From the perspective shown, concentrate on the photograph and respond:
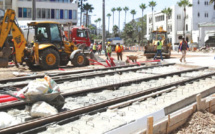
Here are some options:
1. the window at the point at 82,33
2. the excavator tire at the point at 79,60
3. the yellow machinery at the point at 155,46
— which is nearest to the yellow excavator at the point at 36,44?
the excavator tire at the point at 79,60

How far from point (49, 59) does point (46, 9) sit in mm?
36174

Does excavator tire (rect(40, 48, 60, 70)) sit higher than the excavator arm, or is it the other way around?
the excavator arm

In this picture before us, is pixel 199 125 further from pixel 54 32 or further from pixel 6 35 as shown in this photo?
pixel 6 35

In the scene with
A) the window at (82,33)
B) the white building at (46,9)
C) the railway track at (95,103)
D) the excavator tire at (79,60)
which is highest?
the white building at (46,9)

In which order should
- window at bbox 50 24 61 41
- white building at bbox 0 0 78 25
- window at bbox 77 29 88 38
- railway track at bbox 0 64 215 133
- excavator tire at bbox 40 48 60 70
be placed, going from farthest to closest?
white building at bbox 0 0 78 25 < window at bbox 77 29 88 38 < window at bbox 50 24 61 41 < excavator tire at bbox 40 48 60 70 < railway track at bbox 0 64 215 133

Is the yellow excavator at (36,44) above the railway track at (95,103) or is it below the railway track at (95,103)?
above

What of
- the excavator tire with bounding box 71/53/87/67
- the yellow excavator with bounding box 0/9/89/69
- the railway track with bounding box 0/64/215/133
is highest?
the yellow excavator with bounding box 0/9/89/69

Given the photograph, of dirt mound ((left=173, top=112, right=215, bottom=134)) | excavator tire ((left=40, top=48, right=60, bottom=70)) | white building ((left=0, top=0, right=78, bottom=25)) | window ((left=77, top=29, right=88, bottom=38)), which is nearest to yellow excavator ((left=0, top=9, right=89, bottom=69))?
excavator tire ((left=40, top=48, right=60, bottom=70))

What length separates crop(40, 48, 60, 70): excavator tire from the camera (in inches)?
A: 555

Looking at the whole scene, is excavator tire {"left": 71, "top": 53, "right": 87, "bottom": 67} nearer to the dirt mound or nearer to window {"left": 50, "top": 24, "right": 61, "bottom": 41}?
window {"left": 50, "top": 24, "right": 61, "bottom": 41}

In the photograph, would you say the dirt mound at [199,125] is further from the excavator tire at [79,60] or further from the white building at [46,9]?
the white building at [46,9]

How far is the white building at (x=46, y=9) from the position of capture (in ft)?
152

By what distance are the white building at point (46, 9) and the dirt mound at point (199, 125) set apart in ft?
148

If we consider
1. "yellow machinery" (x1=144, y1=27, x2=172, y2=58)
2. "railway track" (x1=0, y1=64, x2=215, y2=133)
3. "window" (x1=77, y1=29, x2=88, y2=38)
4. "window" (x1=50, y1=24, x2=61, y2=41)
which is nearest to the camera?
"railway track" (x1=0, y1=64, x2=215, y2=133)
